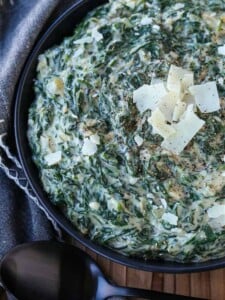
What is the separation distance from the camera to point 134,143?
81.6 inches

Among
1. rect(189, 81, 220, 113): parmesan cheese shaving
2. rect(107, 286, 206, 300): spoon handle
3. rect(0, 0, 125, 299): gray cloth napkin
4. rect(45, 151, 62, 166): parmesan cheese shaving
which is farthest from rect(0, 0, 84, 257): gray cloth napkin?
rect(189, 81, 220, 113): parmesan cheese shaving

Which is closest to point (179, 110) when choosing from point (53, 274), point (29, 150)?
point (29, 150)

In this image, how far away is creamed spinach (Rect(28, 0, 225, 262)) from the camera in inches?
80.5

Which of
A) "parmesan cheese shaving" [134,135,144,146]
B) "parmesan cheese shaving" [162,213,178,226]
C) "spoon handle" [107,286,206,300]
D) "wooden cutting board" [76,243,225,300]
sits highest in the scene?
"parmesan cheese shaving" [134,135,144,146]

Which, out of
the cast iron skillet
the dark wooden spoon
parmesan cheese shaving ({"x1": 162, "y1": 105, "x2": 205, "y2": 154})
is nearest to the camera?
parmesan cheese shaving ({"x1": 162, "y1": 105, "x2": 205, "y2": 154})

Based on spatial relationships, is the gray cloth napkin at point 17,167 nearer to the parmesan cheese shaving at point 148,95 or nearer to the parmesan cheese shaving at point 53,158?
the parmesan cheese shaving at point 53,158

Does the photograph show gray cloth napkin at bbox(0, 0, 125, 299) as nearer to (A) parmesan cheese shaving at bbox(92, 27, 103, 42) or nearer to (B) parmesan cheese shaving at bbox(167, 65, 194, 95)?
(A) parmesan cheese shaving at bbox(92, 27, 103, 42)

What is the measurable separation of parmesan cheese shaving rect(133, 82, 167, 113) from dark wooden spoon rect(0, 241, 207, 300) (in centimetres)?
67

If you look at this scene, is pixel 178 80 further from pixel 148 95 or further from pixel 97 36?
pixel 97 36

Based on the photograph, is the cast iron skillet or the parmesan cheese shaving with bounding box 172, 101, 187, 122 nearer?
the parmesan cheese shaving with bounding box 172, 101, 187, 122

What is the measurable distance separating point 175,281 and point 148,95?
79cm

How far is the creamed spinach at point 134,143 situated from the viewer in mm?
2045

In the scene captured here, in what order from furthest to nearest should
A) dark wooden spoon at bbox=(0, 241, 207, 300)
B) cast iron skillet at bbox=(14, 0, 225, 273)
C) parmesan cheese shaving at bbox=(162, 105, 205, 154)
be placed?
1. dark wooden spoon at bbox=(0, 241, 207, 300)
2. cast iron skillet at bbox=(14, 0, 225, 273)
3. parmesan cheese shaving at bbox=(162, 105, 205, 154)

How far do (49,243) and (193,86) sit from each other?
840 millimetres
